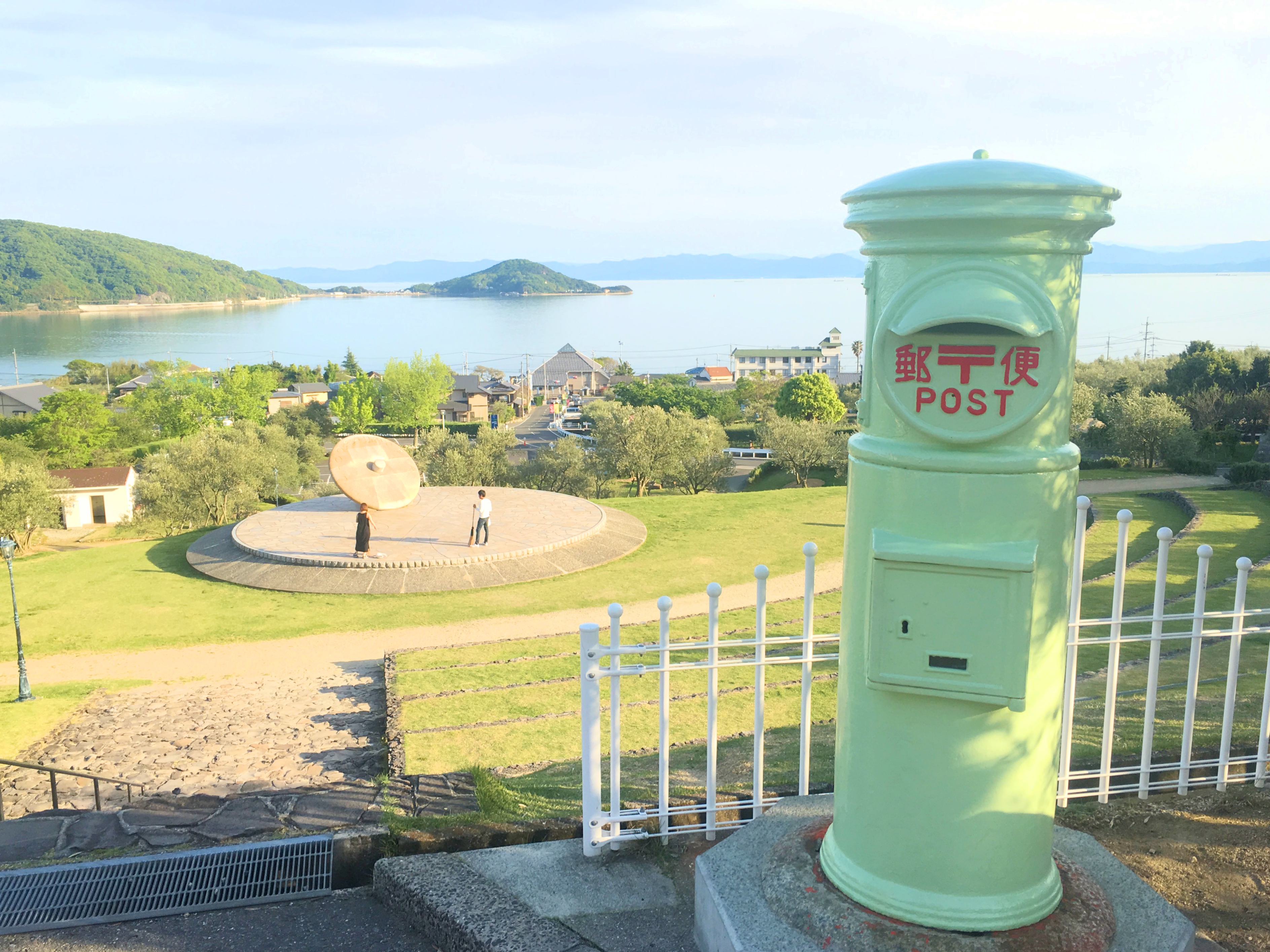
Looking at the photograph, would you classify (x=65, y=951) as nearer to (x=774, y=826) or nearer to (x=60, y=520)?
(x=774, y=826)

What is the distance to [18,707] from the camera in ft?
39.9

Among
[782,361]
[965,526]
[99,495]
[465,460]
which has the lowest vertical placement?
[99,495]

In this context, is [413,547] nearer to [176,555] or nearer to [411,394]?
[176,555]

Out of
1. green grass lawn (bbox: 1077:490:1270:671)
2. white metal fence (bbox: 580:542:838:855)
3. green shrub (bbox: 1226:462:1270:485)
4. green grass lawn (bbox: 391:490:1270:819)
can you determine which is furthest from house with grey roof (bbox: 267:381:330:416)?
white metal fence (bbox: 580:542:838:855)

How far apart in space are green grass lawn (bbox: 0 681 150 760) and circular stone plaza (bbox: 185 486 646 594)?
4280mm

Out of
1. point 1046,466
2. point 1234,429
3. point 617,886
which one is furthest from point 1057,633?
point 1234,429

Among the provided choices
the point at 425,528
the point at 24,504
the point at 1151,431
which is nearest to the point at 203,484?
the point at 24,504

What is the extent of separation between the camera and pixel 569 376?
128 metres

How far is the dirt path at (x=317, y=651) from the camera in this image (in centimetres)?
1392

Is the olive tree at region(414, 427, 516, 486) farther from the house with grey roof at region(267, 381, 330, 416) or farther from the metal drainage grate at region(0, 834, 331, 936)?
the house with grey roof at region(267, 381, 330, 416)

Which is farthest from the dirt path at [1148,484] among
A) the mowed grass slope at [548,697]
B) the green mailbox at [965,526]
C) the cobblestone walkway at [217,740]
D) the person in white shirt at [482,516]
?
the green mailbox at [965,526]

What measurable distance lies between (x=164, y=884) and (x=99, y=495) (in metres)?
44.7

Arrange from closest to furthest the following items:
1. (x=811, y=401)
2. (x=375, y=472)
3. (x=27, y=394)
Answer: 1. (x=375, y=472)
2. (x=811, y=401)
3. (x=27, y=394)

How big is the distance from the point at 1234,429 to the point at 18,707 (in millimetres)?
39440
